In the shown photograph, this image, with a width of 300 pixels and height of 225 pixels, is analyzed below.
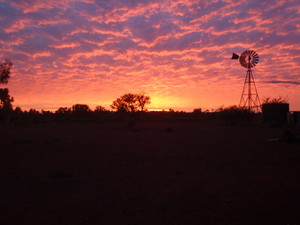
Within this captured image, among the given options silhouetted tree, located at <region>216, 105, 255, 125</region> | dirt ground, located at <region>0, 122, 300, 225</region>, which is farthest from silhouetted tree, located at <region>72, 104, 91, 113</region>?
dirt ground, located at <region>0, 122, 300, 225</region>

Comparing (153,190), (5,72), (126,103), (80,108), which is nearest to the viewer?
(153,190)

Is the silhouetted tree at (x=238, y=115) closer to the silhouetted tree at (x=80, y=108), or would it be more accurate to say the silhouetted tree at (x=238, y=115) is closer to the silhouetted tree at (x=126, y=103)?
the silhouetted tree at (x=126, y=103)

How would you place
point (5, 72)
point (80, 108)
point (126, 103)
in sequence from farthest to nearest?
1. point (80, 108)
2. point (126, 103)
3. point (5, 72)

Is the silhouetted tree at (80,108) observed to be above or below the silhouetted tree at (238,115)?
above

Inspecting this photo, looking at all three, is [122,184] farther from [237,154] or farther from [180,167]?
[237,154]

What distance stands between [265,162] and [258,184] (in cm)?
406

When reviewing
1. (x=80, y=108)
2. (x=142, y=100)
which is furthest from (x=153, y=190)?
(x=80, y=108)

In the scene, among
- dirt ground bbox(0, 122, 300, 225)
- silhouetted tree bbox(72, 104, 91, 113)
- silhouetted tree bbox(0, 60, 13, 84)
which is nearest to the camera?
dirt ground bbox(0, 122, 300, 225)

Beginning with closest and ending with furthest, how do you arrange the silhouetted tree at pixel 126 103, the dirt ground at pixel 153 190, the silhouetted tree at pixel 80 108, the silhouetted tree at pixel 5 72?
the dirt ground at pixel 153 190
the silhouetted tree at pixel 5 72
the silhouetted tree at pixel 126 103
the silhouetted tree at pixel 80 108

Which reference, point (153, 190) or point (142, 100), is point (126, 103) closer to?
point (142, 100)

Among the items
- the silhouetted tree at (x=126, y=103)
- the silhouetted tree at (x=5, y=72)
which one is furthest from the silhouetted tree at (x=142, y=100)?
the silhouetted tree at (x=5, y=72)

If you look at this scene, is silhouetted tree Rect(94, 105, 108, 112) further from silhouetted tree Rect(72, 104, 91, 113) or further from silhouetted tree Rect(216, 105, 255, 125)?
silhouetted tree Rect(216, 105, 255, 125)

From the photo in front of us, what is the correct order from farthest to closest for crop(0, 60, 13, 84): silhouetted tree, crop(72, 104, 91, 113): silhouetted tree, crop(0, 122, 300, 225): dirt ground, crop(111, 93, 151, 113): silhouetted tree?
crop(72, 104, 91, 113): silhouetted tree → crop(111, 93, 151, 113): silhouetted tree → crop(0, 60, 13, 84): silhouetted tree → crop(0, 122, 300, 225): dirt ground

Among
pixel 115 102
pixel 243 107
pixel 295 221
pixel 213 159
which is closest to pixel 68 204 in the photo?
Result: pixel 295 221
